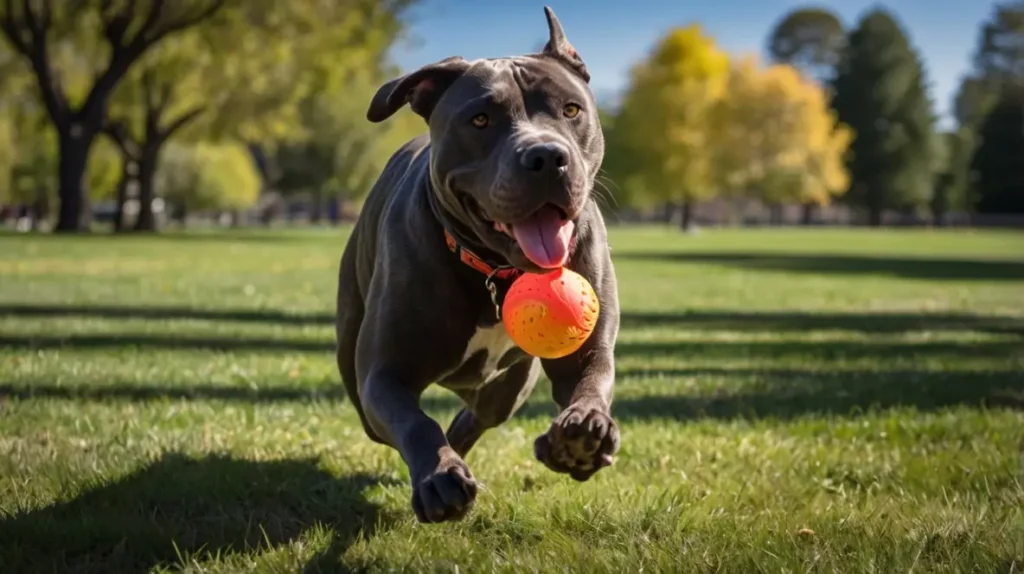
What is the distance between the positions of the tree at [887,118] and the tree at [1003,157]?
492cm

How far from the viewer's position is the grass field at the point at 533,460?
10.5 ft

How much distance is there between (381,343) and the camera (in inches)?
141

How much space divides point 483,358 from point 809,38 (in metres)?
86.8

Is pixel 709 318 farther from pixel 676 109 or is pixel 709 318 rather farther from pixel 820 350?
pixel 676 109

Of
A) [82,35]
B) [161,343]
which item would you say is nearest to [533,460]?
[161,343]

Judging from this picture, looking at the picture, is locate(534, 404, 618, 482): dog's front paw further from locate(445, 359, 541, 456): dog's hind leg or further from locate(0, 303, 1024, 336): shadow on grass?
locate(0, 303, 1024, 336): shadow on grass

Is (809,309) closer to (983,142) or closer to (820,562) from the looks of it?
(820,562)

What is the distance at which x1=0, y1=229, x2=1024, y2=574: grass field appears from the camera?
10.5 feet

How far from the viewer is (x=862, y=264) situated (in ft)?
78.9

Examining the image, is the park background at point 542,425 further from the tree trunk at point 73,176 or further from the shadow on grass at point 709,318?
the tree trunk at point 73,176

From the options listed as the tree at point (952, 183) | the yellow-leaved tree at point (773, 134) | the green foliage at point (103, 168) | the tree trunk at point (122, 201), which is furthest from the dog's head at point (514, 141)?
the tree at point (952, 183)

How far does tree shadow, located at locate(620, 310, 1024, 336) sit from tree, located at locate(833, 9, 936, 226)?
58.8 m

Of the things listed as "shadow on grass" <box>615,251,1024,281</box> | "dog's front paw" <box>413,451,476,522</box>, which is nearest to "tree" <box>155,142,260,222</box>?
"shadow on grass" <box>615,251,1024,281</box>

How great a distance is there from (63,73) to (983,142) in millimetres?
48812
